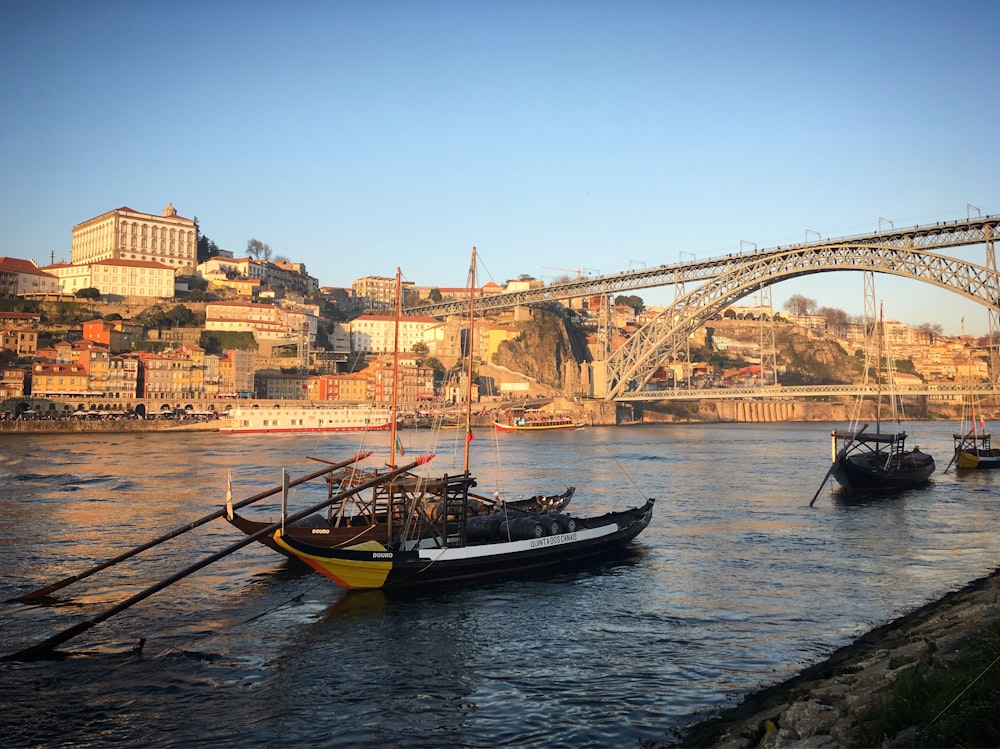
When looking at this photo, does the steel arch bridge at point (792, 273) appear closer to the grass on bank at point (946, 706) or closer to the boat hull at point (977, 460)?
the boat hull at point (977, 460)

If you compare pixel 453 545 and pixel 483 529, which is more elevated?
pixel 483 529

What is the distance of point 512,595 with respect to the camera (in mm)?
14758

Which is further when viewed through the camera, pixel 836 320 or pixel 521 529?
pixel 836 320

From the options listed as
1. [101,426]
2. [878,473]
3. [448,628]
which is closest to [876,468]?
[878,473]

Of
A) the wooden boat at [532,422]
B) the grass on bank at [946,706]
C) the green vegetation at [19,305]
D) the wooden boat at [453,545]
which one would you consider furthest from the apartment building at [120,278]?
the grass on bank at [946,706]

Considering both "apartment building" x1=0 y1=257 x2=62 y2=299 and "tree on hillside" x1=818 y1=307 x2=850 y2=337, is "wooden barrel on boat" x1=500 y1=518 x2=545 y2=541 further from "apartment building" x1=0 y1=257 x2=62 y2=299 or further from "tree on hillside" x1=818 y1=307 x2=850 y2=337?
"tree on hillside" x1=818 y1=307 x2=850 y2=337

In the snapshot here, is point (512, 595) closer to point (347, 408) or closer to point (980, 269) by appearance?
point (980, 269)

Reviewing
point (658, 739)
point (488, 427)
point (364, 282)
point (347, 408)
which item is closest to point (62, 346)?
point (347, 408)

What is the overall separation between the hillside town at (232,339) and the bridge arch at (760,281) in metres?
9.25

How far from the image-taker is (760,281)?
61156mm

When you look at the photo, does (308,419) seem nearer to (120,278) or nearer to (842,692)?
(120,278)

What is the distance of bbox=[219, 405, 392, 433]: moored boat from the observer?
6612 cm

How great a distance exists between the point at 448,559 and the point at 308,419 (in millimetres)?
57334

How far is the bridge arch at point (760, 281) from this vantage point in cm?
4838
